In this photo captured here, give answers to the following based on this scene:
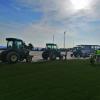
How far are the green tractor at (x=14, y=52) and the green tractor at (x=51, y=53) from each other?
7.26m

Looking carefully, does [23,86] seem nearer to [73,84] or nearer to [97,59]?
[73,84]

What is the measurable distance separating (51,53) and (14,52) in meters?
9.89

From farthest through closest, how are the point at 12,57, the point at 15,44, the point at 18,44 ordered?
the point at 18,44 < the point at 15,44 < the point at 12,57

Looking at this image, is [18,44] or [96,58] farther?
[18,44]

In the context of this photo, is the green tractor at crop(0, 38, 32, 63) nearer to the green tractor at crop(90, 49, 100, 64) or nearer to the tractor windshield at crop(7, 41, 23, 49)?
the tractor windshield at crop(7, 41, 23, 49)

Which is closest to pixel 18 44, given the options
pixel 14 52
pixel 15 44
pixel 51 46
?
pixel 15 44

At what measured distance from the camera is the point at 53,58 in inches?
1355

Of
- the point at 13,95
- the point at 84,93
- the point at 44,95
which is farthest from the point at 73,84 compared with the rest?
the point at 13,95

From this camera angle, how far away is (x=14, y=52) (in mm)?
25844

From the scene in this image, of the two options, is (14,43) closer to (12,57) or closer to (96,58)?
(12,57)

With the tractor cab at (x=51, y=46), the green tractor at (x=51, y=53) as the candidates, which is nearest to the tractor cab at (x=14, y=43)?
the green tractor at (x=51, y=53)

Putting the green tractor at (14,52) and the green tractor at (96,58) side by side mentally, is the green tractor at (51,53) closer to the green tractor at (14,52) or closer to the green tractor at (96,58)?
the green tractor at (14,52)

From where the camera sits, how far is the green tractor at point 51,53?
34.7m

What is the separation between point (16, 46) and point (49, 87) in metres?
15.6
